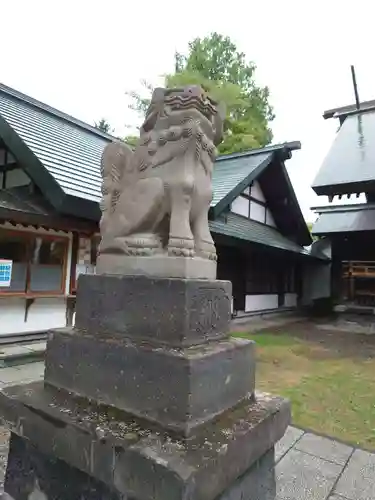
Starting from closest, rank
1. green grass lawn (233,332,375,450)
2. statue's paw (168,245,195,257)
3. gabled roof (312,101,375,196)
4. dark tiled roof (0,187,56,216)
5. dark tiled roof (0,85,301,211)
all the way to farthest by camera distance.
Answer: statue's paw (168,245,195,257) < green grass lawn (233,332,375,450) < dark tiled roof (0,187,56,216) < dark tiled roof (0,85,301,211) < gabled roof (312,101,375,196)

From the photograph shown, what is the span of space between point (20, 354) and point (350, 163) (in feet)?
29.8

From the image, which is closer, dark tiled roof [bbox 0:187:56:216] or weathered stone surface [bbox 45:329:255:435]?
weathered stone surface [bbox 45:329:255:435]

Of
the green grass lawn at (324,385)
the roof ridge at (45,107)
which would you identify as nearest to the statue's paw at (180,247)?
the green grass lawn at (324,385)

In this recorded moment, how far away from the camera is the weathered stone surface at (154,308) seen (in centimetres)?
173

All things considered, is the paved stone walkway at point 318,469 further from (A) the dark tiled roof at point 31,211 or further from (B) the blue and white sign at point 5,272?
(A) the dark tiled roof at point 31,211

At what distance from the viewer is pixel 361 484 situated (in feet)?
7.66

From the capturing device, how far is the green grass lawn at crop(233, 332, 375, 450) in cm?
329

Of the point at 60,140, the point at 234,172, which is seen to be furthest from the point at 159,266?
the point at 234,172

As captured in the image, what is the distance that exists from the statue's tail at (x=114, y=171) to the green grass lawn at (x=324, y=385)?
2.73 meters

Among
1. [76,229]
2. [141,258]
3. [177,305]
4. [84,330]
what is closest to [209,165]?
[141,258]

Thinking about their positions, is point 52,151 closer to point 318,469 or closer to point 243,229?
point 243,229

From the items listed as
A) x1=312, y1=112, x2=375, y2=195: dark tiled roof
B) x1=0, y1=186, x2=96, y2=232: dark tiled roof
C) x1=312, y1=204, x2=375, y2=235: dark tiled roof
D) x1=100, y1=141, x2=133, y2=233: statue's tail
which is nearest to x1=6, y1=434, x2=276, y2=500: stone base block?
x1=100, y1=141, x2=133, y2=233: statue's tail

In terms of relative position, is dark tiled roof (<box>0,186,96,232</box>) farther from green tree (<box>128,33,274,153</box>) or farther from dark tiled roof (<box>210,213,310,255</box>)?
green tree (<box>128,33,274,153</box>)

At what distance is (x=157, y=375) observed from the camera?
165cm
